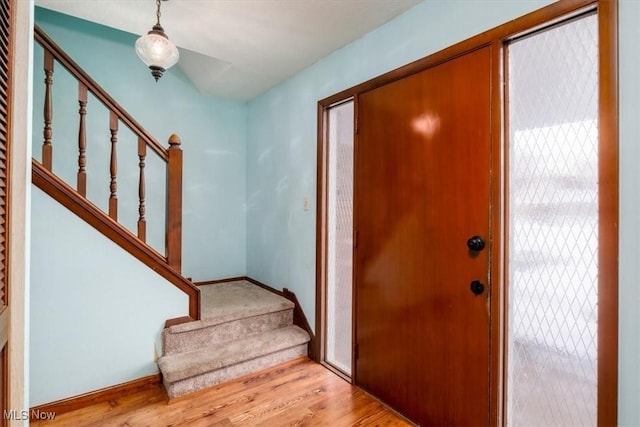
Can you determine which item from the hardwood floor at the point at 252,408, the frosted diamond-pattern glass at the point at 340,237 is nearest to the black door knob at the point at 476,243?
the frosted diamond-pattern glass at the point at 340,237

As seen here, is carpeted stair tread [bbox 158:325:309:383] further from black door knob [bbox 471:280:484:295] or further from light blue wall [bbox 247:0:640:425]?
black door knob [bbox 471:280:484:295]

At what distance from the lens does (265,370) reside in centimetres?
241

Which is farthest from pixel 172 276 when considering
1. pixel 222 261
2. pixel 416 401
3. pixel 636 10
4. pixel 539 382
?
pixel 636 10

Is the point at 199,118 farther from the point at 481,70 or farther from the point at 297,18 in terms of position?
the point at 481,70

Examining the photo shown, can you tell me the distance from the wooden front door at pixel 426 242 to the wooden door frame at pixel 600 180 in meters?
0.04

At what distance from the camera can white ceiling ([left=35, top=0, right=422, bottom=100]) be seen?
1877mm

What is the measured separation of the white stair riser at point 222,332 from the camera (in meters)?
2.27

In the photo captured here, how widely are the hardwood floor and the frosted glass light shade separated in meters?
2.02

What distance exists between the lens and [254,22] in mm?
2062

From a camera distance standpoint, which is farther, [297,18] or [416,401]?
[297,18]

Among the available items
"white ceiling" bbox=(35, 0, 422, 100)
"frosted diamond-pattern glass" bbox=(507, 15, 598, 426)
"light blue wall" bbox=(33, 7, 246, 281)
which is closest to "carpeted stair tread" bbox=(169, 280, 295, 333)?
"light blue wall" bbox=(33, 7, 246, 281)

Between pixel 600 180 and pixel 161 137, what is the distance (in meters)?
3.42

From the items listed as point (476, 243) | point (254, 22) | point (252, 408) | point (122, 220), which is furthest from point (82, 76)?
point (476, 243)

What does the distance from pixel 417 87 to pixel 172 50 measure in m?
1.42
